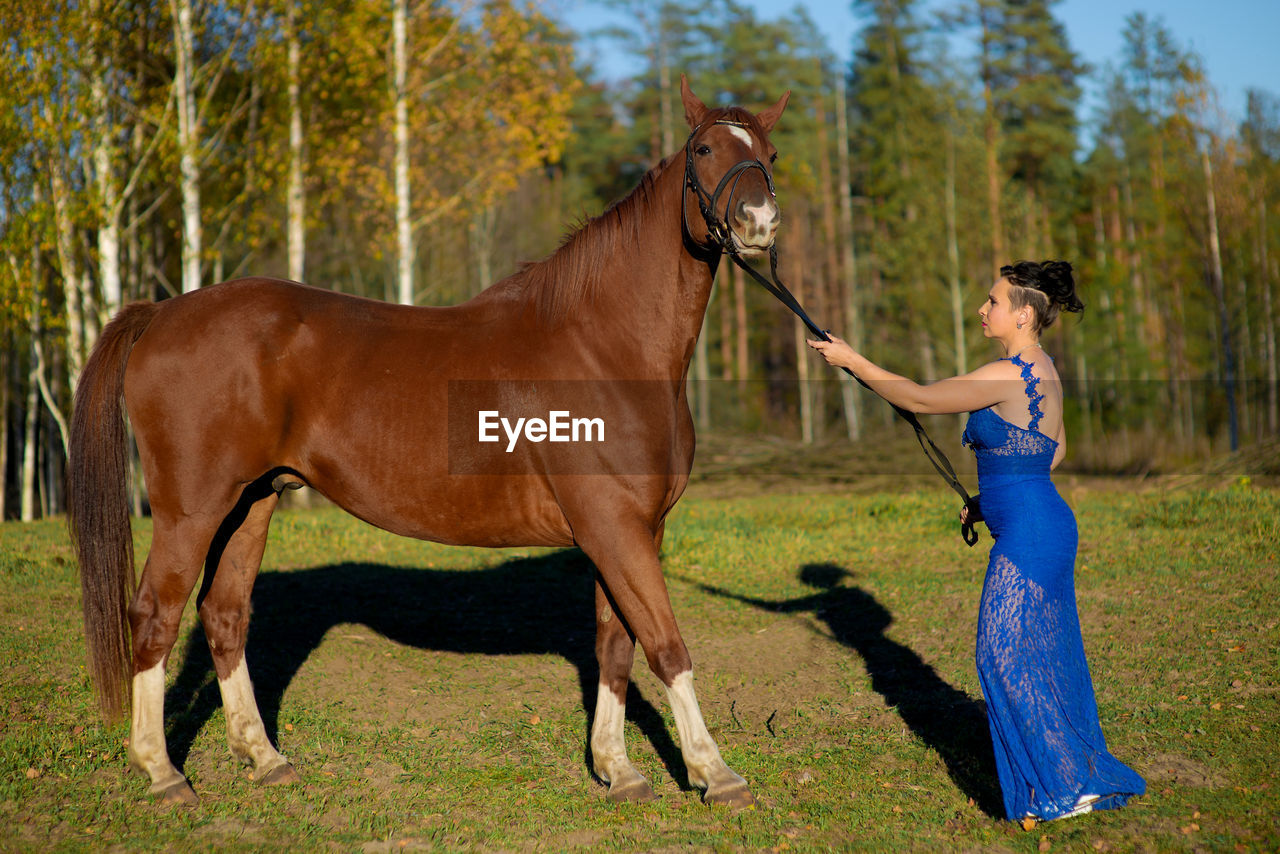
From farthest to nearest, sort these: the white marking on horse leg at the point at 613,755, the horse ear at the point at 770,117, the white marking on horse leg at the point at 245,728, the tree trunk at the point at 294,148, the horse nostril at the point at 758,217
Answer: the tree trunk at the point at 294,148
the white marking on horse leg at the point at 245,728
the horse ear at the point at 770,117
the white marking on horse leg at the point at 613,755
the horse nostril at the point at 758,217

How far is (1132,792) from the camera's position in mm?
3676

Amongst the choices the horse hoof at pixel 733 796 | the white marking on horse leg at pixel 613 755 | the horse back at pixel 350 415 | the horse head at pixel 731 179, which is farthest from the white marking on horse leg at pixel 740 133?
the horse hoof at pixel 733 796

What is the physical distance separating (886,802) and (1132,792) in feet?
3.19

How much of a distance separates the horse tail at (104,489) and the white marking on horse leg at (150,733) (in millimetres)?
286

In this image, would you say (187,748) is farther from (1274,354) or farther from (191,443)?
(1274,354)

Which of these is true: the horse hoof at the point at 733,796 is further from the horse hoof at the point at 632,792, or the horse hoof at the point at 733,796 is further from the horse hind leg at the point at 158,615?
the horse hind leg at the point at 158,615

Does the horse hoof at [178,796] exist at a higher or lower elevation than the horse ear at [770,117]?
lower

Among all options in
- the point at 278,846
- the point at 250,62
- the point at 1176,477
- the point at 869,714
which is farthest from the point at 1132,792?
the point at 250,62

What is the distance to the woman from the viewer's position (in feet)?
11.9

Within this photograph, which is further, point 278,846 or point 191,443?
point 191,443

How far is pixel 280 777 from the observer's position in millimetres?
4254

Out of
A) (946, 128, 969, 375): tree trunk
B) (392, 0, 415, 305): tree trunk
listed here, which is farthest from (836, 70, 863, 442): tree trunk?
(392, 0, 415, 305): tree trunk

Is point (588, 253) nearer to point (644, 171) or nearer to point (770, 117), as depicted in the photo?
point (770, 117)

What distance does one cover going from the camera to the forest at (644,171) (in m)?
13.2
